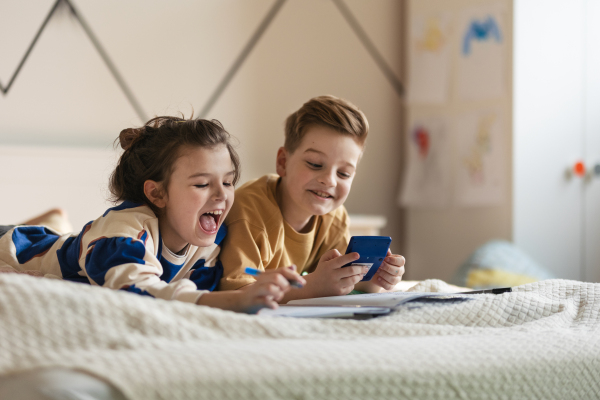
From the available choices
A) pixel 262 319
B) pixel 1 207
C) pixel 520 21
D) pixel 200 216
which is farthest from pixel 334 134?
pixel 520 21

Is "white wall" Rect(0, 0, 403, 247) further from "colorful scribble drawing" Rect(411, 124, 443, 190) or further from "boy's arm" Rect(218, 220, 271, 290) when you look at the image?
"boy's arm" Rect(218, 220, 271, 290)

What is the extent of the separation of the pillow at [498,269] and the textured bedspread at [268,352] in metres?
1.44

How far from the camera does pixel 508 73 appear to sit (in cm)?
245

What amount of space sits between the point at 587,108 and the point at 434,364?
2.30 metres

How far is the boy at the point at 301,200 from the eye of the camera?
1.09 m

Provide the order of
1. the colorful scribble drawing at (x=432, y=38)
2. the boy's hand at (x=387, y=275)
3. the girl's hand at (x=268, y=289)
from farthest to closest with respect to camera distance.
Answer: the colorful scribble drawing at (x=432, y=38), the boy's hand at (x=387, y=275), the girl's hand at (x=268, y=289)

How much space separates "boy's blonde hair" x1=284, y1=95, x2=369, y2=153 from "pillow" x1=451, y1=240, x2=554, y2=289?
1170 mm

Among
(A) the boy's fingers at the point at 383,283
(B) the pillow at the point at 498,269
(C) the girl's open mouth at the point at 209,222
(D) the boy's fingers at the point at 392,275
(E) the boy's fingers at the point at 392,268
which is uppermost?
(C) the girl's open mouth at the point at 209,222

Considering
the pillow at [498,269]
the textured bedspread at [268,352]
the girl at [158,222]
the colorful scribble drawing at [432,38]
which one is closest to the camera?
the textured bedspread at [268,352]

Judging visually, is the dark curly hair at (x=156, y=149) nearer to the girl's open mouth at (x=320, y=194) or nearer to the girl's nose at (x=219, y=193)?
the girl's nose at (x=219, y=193)

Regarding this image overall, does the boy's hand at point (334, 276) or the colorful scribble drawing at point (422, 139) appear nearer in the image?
the boy's hand at point (334, 276)

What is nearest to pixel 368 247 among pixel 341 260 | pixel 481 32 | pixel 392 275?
pixel 341 260

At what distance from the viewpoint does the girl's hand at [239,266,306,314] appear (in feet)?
2.39

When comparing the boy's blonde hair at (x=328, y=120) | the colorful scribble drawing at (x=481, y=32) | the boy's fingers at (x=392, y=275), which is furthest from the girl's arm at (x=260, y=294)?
the colorful scribble drawing at (x=481, y=32)
